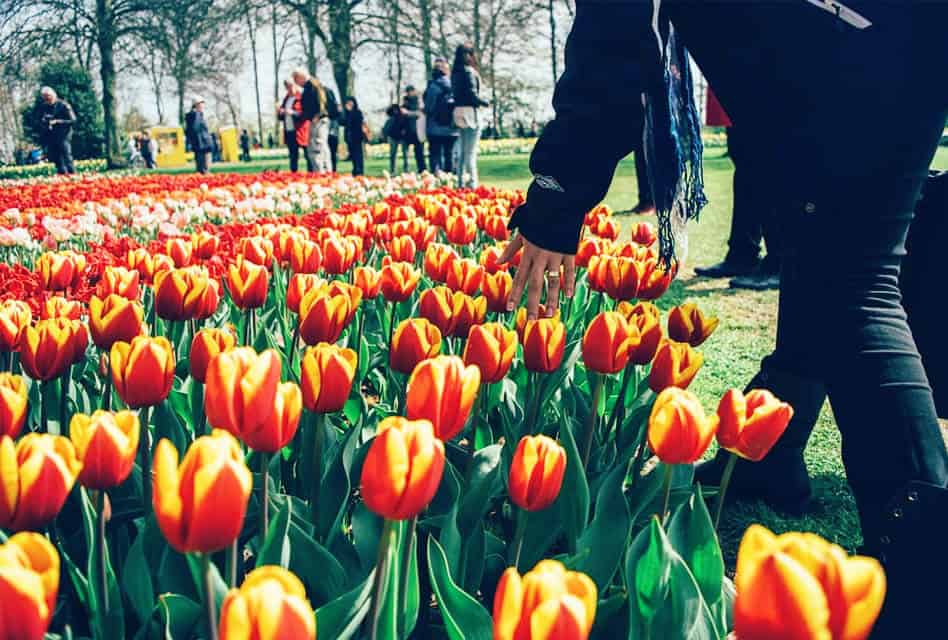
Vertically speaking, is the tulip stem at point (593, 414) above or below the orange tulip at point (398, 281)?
below

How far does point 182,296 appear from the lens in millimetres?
1767

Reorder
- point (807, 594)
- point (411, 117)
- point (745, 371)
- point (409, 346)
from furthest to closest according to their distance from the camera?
point (411, 117) < point (745, 371) < point (409, 346) < point (807, 594)

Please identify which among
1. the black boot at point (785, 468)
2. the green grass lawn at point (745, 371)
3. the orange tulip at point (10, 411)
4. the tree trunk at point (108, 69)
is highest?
the tree trunk at point (108, 69)

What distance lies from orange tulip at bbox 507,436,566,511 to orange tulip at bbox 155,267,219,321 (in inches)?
39.3

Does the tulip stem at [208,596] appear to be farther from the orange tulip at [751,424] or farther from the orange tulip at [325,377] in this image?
the orange tulip at [751,424]

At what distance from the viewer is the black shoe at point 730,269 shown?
5203 millimetres

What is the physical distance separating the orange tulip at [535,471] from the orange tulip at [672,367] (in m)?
0.56

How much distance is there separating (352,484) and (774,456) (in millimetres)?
1108

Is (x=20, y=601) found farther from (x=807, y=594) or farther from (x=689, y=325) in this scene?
(x=689, y=325)

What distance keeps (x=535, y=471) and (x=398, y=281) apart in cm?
115

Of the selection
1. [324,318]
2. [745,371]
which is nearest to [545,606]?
[324,318]

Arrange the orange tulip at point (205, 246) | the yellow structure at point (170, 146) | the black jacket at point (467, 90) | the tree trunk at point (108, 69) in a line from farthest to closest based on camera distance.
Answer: the yellow structure at point (170, 146), the tree trunk at point (108, 69), the black jacket at point (467, 90), the orange tulip at point (205, 246)

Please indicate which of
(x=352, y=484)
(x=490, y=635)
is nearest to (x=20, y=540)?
(x=490, y=635)

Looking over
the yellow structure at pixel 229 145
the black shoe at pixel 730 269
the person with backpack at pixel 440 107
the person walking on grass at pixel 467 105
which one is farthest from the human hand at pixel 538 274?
the yellow structure at pixel 229 145
